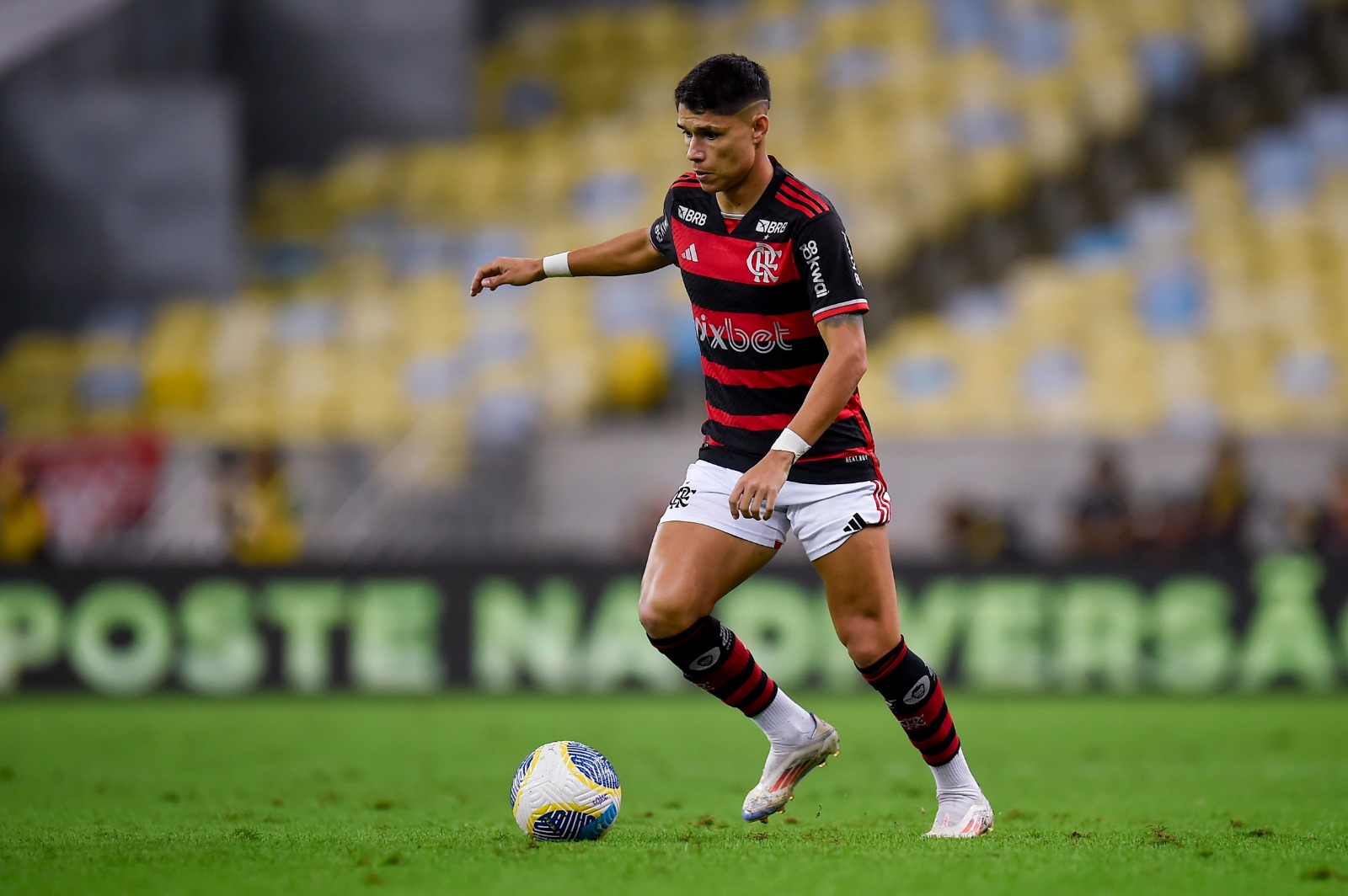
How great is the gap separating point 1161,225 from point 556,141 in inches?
295

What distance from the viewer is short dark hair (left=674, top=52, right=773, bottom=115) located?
17.3ft

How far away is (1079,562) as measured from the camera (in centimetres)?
1338

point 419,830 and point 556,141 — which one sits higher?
point 556,141

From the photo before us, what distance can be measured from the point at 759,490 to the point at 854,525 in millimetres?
493

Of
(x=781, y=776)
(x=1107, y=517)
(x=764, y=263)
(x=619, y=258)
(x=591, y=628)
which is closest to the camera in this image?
(x=764, y=263)

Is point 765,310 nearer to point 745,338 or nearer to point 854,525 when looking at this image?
point 745,338

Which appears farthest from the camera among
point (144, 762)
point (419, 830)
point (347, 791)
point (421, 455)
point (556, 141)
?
point (556, 141)

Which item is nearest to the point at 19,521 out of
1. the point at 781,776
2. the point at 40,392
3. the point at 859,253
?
the point at 40,392

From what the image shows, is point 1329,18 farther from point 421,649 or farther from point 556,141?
point 421,649

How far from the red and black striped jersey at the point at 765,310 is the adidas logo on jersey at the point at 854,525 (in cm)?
15

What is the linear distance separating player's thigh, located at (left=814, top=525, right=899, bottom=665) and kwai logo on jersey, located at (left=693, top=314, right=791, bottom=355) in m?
0.69

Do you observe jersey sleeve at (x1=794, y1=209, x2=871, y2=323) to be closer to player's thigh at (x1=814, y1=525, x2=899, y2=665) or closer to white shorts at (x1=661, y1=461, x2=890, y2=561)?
white shorts at (x1=661, y1=461, x2=890, y2=561)

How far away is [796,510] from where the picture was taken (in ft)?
18.2

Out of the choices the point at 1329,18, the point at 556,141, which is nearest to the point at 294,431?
the point at 556,141
